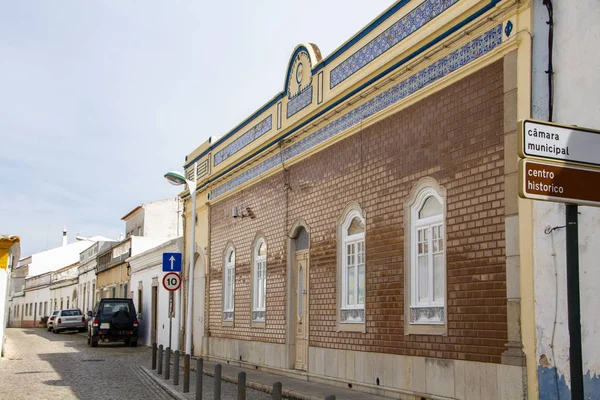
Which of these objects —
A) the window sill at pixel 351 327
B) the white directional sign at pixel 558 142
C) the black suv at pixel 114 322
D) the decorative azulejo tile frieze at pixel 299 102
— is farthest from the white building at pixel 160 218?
the white directional sign at pixel 558 142

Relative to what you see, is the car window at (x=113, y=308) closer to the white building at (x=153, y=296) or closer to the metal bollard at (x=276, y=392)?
the white building at (x=153, y=296)

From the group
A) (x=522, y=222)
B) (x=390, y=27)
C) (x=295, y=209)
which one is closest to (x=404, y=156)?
(x=390, y=27)

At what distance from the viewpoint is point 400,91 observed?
11797 mm

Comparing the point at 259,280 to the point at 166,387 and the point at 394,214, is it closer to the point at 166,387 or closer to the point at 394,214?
the point at 166,387

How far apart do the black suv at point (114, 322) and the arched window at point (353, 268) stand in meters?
17.4

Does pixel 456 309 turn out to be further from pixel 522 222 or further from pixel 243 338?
pixel 243 338

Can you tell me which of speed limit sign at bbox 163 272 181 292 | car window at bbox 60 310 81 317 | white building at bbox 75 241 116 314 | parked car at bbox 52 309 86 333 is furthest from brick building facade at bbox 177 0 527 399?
white building at bbox 75 241 116 314

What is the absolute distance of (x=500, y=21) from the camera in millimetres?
9359

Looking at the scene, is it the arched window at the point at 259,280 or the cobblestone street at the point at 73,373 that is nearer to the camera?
the cobblestone street at the point at 73,373

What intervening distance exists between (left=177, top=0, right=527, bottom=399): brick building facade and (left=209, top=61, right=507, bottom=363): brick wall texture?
0.03m

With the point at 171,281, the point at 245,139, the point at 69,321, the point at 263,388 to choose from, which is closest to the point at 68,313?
the point at 69,321

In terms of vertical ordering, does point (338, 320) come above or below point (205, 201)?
below

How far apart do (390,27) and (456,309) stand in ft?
15.7

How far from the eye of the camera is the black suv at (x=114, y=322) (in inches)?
1129
